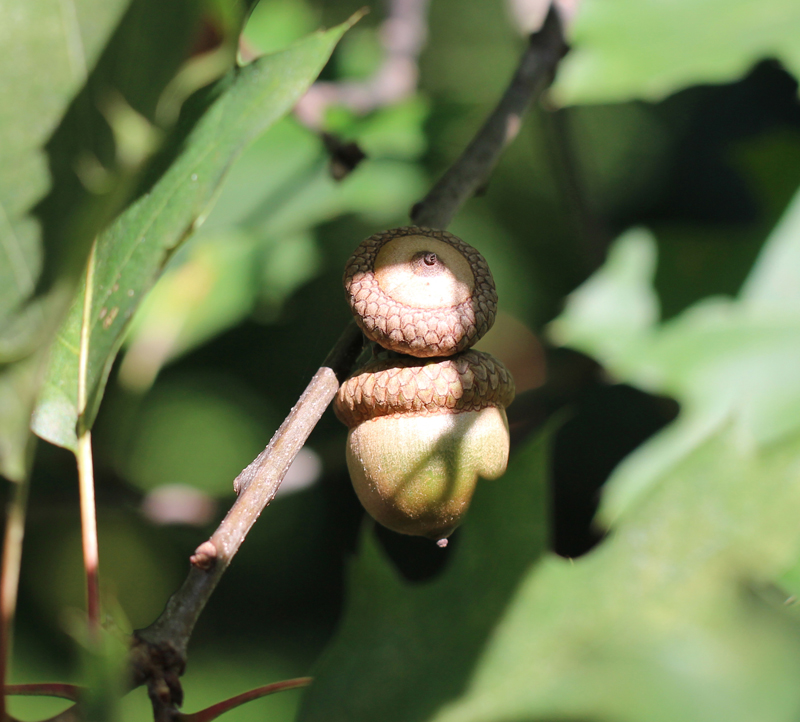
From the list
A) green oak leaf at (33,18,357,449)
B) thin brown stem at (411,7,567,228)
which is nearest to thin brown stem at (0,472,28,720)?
green oak leaf at (33,18,357,449)

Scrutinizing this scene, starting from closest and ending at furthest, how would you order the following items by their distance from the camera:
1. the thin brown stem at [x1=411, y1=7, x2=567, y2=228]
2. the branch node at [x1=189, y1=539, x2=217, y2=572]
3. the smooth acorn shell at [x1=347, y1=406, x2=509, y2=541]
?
the branch node at [x1=189, y1=539, x2=217, y2=572] < the smooth acorn shell at [x1=347, y1=406, x2=509, y2=541] < the thin brown stem at [x1=411, y1=7, x2=567, y2=228]

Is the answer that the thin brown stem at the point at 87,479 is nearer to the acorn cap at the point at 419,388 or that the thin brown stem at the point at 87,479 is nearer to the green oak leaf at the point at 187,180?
the green oak leaf at the point at 187,180

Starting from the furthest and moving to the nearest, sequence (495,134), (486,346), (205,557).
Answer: (486,346) → (495,134) → (205,557)

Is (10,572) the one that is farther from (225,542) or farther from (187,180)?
(187,180)

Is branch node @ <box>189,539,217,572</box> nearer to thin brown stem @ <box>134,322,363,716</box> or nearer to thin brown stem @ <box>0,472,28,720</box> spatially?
thin brown stem @ <box>134,322,363,716</box>

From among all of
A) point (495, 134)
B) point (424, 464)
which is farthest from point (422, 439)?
point (495, 134)

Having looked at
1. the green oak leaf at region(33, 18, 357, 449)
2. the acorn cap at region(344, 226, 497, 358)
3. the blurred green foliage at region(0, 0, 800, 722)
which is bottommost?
the blurred green foliage at region(0, 0, 800, 722)

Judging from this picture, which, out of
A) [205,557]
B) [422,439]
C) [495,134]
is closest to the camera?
[205,557]

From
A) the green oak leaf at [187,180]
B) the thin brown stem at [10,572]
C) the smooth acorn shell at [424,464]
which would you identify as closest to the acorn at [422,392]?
the smooth acorn shell at [424,464]
